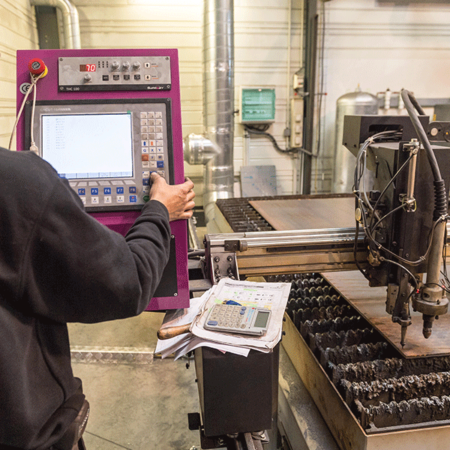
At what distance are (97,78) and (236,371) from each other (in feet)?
2.45

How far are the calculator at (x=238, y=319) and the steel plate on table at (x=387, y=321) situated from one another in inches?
19.2

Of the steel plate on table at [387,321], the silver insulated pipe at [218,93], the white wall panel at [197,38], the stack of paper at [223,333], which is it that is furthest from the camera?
the white wall panel at [197,38]

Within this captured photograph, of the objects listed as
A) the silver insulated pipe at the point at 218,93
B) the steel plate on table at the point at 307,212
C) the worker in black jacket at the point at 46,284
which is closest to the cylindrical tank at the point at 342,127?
the silver insulated pipe at the point at 218,93

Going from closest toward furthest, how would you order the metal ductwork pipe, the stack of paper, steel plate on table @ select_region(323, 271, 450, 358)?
the stack of paper < steel plate on table @ select_region(323, 271, 450, 358) < the metal ductwork pipe

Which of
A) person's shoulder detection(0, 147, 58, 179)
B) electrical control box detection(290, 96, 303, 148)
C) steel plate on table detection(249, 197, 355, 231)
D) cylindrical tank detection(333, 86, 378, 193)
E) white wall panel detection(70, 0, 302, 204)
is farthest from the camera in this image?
electrical control box detection(290, 96, 303, 148)

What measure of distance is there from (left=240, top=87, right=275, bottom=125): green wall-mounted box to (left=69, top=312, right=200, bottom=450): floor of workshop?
2836 millimetres

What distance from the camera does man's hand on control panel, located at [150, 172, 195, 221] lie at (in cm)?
→ 94

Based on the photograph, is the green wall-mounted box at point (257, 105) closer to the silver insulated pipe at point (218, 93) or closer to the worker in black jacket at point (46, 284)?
the silver insulated pipe at point (218, 93)

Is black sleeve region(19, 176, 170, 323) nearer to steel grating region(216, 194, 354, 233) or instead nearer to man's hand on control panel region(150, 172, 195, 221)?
man's hand on control panel region(150, 172, 195, 221)

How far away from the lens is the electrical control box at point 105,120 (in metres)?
0.97

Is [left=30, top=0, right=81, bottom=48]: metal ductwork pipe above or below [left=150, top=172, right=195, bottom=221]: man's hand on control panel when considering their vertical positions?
A: above

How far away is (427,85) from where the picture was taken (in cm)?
490

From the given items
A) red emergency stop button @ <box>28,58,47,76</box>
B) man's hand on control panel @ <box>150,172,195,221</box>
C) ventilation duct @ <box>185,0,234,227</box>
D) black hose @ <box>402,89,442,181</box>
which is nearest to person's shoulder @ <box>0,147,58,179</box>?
man's hand on control panel @ <box>150,172,195,221</box>

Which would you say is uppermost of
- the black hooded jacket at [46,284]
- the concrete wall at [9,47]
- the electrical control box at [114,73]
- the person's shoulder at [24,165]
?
the concrete wall at [9,47]
